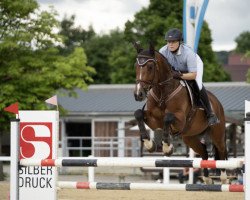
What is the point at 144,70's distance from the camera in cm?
794

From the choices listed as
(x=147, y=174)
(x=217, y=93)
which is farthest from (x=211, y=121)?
(x=217, y=93)

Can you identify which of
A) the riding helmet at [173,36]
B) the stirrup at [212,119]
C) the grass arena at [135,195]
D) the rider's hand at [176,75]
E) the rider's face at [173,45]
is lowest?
the grass arena at [135,195]

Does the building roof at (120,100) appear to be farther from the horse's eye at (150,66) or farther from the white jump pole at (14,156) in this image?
the white jump pole at (14,156)

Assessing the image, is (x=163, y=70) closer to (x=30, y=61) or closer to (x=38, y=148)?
(x=38, y=148)

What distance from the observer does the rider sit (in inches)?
332

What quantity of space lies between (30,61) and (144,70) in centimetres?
1246

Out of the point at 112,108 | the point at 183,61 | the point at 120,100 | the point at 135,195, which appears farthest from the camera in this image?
the point at 120,100

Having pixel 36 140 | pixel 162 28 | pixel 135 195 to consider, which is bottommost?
pixel 135 195

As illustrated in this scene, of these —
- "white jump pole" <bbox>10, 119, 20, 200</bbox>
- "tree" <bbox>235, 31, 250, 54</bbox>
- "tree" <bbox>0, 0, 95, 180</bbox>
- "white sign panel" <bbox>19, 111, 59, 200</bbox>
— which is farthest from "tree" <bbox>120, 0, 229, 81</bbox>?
"tree" <bbox>235, 31, 250, 54</bbox>

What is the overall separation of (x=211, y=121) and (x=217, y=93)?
2230cm

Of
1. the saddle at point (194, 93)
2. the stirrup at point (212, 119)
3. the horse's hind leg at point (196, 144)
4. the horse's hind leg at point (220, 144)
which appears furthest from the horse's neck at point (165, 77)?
the horse's hind leg at point (220, 144)

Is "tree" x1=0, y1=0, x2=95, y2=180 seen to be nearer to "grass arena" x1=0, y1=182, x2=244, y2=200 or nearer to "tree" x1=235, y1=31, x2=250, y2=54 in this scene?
"grass arena" x1=0, y1=182, x2=244, y2=200

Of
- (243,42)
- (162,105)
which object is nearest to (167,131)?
(162,105)

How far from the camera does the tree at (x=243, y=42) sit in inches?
3095
